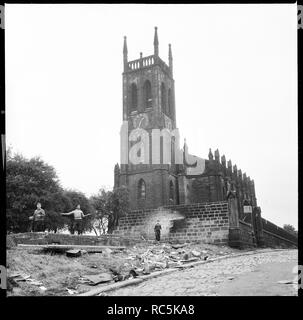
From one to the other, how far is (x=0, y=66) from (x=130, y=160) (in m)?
42.8

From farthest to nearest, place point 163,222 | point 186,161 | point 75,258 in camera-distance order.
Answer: point 186,161
point 163,222
point 75,258

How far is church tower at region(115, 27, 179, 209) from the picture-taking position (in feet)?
146

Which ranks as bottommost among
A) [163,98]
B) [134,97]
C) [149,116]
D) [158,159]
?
[158,159]

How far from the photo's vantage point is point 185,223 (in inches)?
814

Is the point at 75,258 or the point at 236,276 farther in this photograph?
the point at 75,258

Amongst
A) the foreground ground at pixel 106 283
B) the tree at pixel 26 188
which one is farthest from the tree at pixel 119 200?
the foreground ground at pixel 106 283

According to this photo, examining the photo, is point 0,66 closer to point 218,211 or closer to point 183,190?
point 218,211

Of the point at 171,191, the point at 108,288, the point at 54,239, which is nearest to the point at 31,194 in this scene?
the point at 171,191

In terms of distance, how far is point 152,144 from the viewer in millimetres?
46875

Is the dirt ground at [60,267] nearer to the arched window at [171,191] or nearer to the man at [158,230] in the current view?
the man at [158,230]

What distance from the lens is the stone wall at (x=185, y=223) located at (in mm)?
19719

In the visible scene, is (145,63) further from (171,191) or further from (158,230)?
(158,230)

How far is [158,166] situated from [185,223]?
23965 mm
